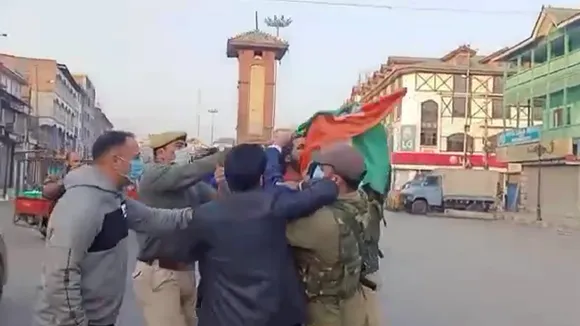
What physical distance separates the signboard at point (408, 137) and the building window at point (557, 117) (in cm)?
2077

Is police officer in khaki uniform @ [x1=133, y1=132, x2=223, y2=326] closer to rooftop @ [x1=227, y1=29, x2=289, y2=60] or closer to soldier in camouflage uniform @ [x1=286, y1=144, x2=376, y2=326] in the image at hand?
soldier in camouflage uniform @ [x1=286, y1=144, x2=376, y2=326]

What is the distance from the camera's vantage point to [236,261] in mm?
3592

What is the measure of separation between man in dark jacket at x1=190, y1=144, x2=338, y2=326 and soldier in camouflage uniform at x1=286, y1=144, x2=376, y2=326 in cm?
8

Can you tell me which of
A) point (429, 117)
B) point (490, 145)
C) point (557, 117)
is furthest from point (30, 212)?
point (490, 145)

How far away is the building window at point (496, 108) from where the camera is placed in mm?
67000

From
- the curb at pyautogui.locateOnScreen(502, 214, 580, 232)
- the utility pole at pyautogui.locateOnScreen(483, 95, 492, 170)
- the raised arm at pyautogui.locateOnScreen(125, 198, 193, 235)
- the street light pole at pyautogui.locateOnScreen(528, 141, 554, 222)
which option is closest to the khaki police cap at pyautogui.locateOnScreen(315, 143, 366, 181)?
the raised arm at pyautogui.locateOnScreen(125, 198, 193, 235)

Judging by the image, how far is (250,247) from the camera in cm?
357

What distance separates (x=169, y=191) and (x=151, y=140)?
1.58 ft

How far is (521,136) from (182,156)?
44318mm

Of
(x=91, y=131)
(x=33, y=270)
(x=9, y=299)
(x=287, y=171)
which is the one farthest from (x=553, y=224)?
(x=91, y=131)

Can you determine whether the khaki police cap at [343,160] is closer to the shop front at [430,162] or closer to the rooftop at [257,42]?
the rooftop at [257,42]

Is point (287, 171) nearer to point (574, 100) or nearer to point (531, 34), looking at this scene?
point (574, 100)

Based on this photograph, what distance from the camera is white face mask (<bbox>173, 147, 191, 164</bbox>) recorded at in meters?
5.12

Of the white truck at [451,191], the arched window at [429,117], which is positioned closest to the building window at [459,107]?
the arched window at [429,117]
